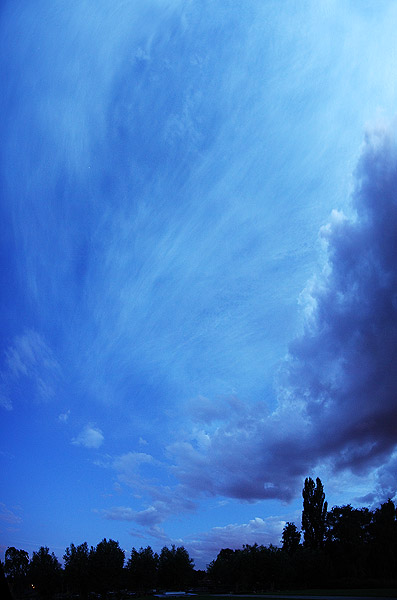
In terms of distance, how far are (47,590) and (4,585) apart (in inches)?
4535

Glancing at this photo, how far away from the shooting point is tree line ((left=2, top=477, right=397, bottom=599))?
88.1m

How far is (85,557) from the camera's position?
294ft

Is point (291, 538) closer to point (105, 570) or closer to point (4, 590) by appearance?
point (105, 570)

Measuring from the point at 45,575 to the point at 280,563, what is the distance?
54833 millimetres

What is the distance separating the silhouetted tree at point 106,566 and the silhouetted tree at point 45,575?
14293mm

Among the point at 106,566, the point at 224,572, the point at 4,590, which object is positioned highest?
the point at 4,590

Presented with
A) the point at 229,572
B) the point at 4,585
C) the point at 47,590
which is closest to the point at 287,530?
the point at 229,572

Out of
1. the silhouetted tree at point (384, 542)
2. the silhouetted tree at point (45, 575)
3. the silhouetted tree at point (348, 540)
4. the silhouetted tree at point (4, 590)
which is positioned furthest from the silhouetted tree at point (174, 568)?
the silhouetted tree at point (4, 590)

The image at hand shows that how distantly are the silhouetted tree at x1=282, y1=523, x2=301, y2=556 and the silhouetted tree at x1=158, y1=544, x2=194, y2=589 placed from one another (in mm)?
37981

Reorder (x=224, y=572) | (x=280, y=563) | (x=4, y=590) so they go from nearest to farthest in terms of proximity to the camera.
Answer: (x=4, y=590) < (x=280, y=563) < (x=224, y=572)

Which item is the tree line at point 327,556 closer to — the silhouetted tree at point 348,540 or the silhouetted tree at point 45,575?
the silhouetted tree at point 348,540

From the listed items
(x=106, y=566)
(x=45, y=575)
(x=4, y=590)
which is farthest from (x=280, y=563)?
(x=4, y=590)

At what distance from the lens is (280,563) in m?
93.0

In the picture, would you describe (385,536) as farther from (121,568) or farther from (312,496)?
(121,568)
